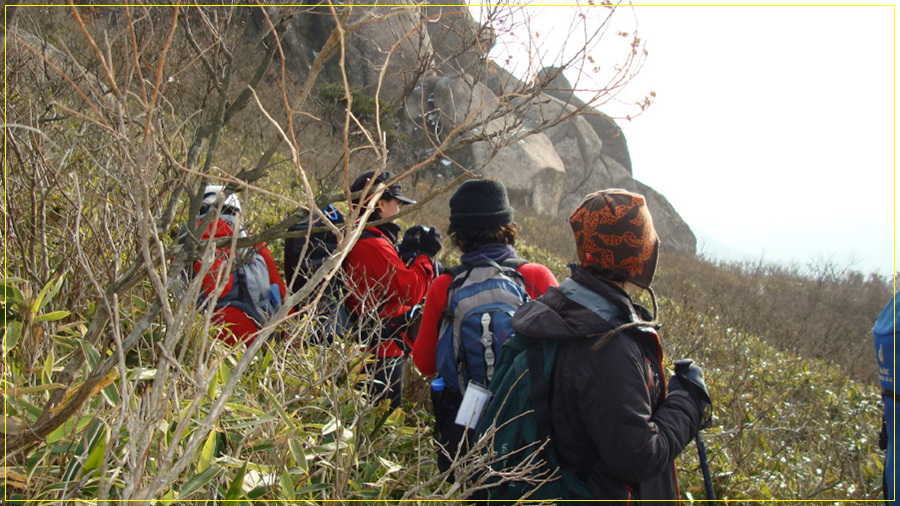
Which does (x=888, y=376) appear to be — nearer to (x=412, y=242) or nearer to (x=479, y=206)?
(x=479, y=206)

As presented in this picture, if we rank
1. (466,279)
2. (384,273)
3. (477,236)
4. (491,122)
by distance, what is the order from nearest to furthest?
(466,279)
(477,236)
(384,273)
(491,122)

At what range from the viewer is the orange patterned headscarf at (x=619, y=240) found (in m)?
1.69

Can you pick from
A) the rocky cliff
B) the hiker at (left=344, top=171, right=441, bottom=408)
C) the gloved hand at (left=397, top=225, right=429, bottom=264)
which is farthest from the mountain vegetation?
the gloved hand at (left=397, top=225, right=429, bottom=264)

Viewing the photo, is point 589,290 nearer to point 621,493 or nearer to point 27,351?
point 621,493

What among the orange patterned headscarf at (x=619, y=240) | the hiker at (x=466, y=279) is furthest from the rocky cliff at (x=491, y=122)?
the hiker at (x=466, y=279)

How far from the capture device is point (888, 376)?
1771 millimetres

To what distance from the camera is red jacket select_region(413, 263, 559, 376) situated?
2.24m

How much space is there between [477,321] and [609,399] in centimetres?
68

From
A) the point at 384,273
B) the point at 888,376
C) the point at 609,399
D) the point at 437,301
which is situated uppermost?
the point at 888,376

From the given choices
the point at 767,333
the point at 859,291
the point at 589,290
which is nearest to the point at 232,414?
the point at 589,290

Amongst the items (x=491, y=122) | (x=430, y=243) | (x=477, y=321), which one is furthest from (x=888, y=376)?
(x=491, y=122)

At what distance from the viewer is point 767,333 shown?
986 centimetres

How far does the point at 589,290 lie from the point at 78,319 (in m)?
1.98

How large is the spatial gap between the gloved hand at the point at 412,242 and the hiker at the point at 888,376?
6.42 feet
